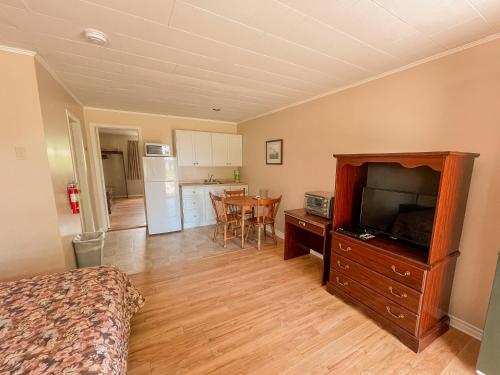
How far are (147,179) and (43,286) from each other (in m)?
2.59

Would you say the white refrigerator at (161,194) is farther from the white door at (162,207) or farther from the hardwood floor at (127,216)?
the hardwood floor at (127,216)

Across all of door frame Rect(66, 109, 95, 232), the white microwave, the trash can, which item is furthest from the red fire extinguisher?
the white microwave

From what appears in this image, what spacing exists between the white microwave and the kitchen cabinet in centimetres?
79

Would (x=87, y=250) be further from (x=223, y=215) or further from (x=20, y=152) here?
(x=223, y=215)

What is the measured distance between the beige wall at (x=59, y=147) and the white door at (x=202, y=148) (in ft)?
7.25

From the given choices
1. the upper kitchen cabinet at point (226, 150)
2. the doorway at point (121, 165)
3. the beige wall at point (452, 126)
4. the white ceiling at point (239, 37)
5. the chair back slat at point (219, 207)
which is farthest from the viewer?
the doorway at point (121, 165)

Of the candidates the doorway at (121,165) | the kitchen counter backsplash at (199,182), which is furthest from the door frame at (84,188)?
the doorway at (121,165)

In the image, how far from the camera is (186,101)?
3305 mm

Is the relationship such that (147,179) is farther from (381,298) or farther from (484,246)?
(484,246)

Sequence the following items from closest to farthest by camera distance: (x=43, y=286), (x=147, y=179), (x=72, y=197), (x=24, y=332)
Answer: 1. (x=24, y=332)
2. (x=43, y=286)
3. (x=72, y=197)
4. (x=147, y=179)

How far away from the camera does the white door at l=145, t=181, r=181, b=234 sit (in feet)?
13.1

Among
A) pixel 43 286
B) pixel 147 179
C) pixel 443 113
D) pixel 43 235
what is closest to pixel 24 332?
pixel 43 286

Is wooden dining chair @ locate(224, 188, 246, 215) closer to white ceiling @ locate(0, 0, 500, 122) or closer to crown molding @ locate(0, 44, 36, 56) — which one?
white ceiling @ locate(0, 0, 500, 122)

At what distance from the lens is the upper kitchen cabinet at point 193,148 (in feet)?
14.5
